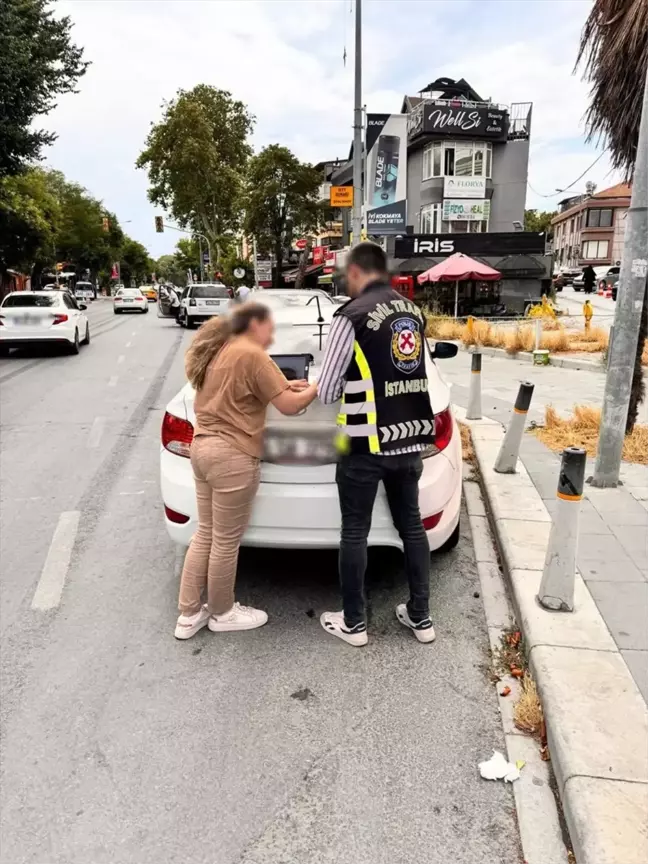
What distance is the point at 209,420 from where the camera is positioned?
3.41m

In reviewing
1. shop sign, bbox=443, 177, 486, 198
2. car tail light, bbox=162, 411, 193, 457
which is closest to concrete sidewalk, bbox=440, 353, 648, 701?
car tail light, bbox=162, 411, 193, 457

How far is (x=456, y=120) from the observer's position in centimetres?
3906

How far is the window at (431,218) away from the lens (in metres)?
40.6

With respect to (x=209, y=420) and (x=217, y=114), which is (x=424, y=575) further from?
(x=217, y=114)

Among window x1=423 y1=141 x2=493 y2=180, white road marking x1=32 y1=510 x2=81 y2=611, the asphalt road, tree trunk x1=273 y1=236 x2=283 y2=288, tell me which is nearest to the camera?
the asphalt road

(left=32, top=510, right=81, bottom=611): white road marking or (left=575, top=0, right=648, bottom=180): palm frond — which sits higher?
(left=575, top=0, right=648, bottom=180): palm frond

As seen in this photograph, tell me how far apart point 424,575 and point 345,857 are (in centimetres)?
149

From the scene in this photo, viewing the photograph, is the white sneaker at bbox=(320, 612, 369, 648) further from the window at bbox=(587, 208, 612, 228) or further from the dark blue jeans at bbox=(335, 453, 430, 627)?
the window at bbox=(587, 208, 612, 228)

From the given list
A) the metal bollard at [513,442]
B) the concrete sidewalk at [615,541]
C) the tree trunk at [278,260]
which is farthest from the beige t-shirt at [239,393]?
the tree trunk at [278,260]

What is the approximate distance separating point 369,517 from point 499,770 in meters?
1.21

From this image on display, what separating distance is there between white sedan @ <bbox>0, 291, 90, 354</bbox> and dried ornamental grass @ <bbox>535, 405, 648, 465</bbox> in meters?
11.6

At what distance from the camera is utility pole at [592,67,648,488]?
5598 mm

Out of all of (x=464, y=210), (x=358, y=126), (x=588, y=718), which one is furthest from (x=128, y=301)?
(x=588, y=718)

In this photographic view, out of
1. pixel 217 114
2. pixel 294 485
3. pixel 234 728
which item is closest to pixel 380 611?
pixel 294 485
